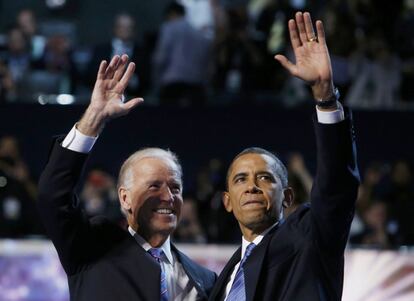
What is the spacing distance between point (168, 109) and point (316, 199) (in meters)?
6.55

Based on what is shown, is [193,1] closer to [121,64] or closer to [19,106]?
[19,106]

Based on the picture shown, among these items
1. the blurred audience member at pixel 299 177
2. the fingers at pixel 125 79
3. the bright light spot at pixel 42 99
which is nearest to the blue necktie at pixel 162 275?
the fingers at pixel 125 79

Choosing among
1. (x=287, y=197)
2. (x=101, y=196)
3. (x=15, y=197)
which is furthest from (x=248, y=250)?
(x=15, y=197)

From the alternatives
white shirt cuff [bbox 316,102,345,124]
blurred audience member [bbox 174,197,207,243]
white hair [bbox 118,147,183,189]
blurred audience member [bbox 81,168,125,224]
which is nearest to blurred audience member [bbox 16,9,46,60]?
blurred audience member [bbox 81,168,125,224]

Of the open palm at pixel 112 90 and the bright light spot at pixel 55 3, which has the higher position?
the open palm at pixel 112 90

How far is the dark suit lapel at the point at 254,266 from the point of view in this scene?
451cm

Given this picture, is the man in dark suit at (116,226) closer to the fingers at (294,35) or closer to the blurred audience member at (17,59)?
the fingers at (294,35)

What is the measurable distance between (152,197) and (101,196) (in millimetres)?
4601

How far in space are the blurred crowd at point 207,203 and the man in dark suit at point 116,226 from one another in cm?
386

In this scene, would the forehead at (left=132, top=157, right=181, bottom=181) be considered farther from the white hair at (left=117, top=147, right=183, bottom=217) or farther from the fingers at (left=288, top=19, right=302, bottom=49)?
the fingers at (left=288, top=19, right=302, bottom=49)

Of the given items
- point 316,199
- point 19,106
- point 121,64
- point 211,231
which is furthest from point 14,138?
point 316,199

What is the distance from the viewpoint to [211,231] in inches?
376

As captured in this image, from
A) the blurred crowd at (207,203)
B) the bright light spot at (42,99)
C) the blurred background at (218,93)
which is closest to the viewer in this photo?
the blurred crowd at (207,203)

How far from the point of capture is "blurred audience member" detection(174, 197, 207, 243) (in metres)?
9.27
